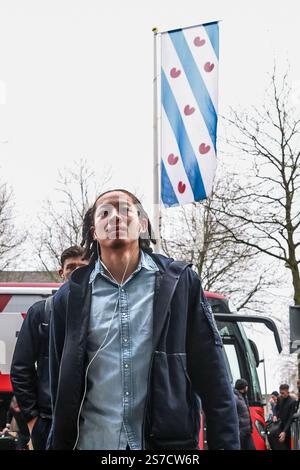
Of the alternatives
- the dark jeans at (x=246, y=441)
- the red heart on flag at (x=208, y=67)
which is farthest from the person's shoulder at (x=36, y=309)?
the red heart on flag at (x=208, y=67)

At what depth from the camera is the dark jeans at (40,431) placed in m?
5.49

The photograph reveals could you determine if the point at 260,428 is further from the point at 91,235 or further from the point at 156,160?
the point at 91,235

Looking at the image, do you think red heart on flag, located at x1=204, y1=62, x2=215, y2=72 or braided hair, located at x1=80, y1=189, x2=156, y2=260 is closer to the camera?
braided hair, located at x1=80, y1=189, x2=156, y2=260

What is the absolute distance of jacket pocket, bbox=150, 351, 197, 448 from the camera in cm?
335

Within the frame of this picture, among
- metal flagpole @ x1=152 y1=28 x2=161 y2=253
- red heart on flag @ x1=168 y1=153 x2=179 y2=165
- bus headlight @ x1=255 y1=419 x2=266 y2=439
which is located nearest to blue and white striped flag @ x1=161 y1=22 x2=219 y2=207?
red heart on flag @ x1=168 y1=153 x2=179 y2=165

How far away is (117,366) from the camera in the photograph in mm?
3461

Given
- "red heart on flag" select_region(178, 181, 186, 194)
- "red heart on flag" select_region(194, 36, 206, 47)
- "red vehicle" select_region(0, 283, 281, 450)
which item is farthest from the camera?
"red heart on flag" select_region(194, 36, 206, 47)

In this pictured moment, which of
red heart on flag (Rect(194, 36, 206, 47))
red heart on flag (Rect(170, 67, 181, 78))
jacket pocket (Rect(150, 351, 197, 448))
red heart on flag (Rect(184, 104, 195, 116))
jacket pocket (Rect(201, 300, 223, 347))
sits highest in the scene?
red heart on flag (Rect(194, 36, 206, 47))

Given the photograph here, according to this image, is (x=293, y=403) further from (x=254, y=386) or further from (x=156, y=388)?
(x=156, y=388)

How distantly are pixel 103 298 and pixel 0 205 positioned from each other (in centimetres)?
3523

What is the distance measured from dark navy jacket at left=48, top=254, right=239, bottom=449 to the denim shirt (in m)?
0.04

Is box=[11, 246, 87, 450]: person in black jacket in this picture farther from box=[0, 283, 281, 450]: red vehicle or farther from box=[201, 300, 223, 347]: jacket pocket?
box=[0, 283, 281, 450]: red vehicle

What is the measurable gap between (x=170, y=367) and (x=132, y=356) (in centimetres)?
15

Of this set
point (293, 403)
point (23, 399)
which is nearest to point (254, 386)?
point (293, 403)
